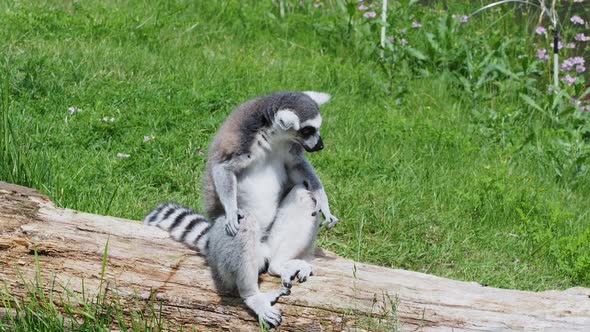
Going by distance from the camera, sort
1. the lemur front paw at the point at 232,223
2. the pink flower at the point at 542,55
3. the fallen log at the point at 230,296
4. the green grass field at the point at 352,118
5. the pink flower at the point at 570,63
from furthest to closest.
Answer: the pink flower at the point at 542,55
the pink flower at the point at 570,63
the green grass field at the point at 352,118
the lemur front paw at the point at 232,223
the fallen log at the point at 230,296

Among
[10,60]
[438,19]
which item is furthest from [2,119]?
[438,19]

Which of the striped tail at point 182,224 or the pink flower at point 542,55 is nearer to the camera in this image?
the striped tail at point 182,224

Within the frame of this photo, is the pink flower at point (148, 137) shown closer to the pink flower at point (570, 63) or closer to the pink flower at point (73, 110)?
the pink flower at point (73, 110)

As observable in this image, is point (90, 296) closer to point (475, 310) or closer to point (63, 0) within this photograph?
point (475, 310)

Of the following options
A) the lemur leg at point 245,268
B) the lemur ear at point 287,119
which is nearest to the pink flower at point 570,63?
the lemur ear at point 287,119

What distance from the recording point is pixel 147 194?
16.7 ft

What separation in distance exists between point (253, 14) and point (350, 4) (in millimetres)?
1073

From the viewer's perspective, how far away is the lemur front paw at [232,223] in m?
3.45

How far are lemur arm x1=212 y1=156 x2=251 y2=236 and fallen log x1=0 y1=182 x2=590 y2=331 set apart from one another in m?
0.30

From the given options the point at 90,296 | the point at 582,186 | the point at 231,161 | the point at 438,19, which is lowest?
the point at 582,186

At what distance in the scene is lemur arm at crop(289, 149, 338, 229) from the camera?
383 centimetres

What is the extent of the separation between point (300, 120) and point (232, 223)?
1.93 feet

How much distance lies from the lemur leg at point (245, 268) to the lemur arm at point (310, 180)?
45cm

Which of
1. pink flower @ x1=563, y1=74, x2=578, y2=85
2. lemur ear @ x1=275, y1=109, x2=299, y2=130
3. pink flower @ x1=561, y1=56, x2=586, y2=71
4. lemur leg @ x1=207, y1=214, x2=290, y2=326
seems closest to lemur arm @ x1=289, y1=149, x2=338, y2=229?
lemur ear @ x1=275, y1=109, x2=299, y2=130
